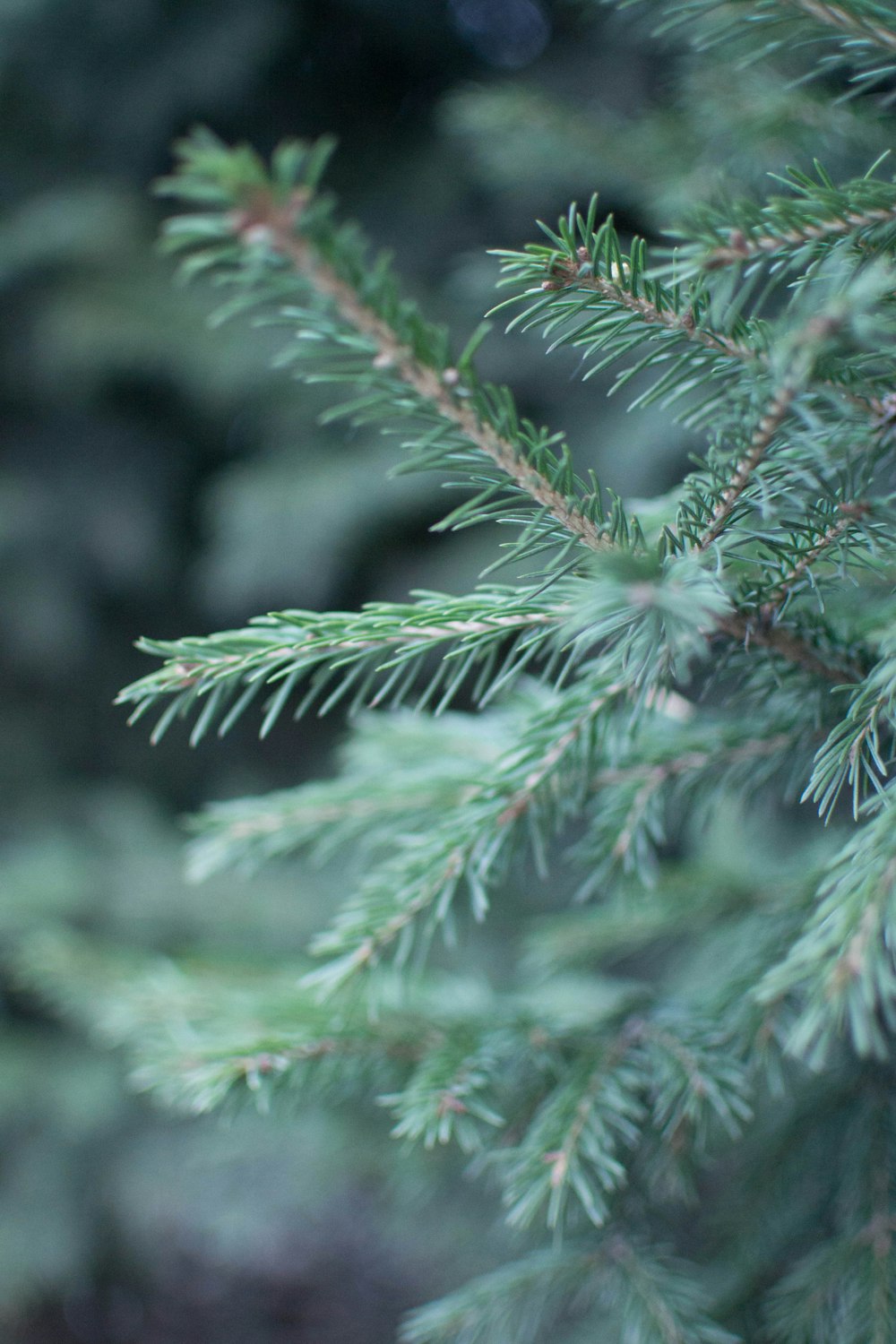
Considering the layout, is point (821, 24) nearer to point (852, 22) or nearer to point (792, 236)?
point (852, 22)

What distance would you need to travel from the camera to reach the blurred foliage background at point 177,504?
1.73 m

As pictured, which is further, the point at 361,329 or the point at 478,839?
the point at 478,839


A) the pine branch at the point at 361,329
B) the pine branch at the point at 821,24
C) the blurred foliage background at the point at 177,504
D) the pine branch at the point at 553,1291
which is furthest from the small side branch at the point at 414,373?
the blurred foliage background at the point at 177,504

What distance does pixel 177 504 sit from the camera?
221 cm

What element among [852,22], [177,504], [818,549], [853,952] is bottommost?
[177,504]

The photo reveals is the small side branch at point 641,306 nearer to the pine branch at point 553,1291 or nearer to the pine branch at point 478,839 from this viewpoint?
the pine branch at point 478,839

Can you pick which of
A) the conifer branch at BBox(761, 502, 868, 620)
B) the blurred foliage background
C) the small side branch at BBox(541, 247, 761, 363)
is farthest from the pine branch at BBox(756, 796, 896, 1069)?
the blurred foliage background

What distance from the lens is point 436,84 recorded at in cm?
206

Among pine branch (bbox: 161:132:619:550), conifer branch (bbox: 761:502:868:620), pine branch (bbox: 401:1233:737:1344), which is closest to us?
pine branch (bbox: 161:132:619:550)

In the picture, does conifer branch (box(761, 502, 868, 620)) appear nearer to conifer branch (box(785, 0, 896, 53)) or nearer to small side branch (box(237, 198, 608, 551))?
small side branch (box(237, 198, 608, 551))

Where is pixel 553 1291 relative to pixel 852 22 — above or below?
below

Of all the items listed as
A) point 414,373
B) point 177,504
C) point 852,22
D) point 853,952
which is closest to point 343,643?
point 414,373

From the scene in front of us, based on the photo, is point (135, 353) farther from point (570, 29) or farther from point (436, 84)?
point (570, 29)

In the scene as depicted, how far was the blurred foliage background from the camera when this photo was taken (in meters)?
1.73
